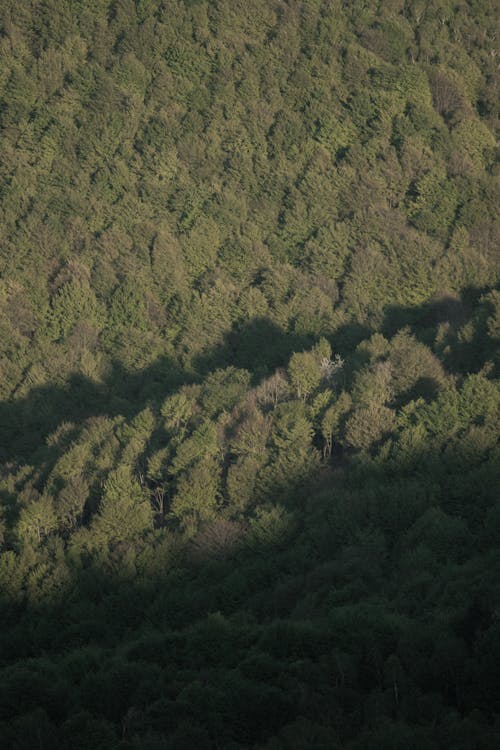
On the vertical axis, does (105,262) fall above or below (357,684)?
above

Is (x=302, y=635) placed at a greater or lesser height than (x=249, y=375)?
lesser

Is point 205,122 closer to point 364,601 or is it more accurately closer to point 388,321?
point 388,321

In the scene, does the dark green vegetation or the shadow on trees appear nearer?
the shadow on trees

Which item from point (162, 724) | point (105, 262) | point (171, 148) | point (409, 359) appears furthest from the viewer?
point (171, 148)

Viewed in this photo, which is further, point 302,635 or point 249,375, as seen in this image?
point 249,375

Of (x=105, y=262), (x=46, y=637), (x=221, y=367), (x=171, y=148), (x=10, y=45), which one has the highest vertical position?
(x=10, y=45)

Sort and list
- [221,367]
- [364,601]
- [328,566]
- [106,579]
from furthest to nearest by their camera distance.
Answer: [221,367], [106,579], [328,566], [364,601]

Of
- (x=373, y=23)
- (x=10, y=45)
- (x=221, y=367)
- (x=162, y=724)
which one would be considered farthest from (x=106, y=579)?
(x=373, y=23)

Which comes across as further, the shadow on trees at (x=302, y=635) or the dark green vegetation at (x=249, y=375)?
the dark green vegetation at (x=249, y=375)
